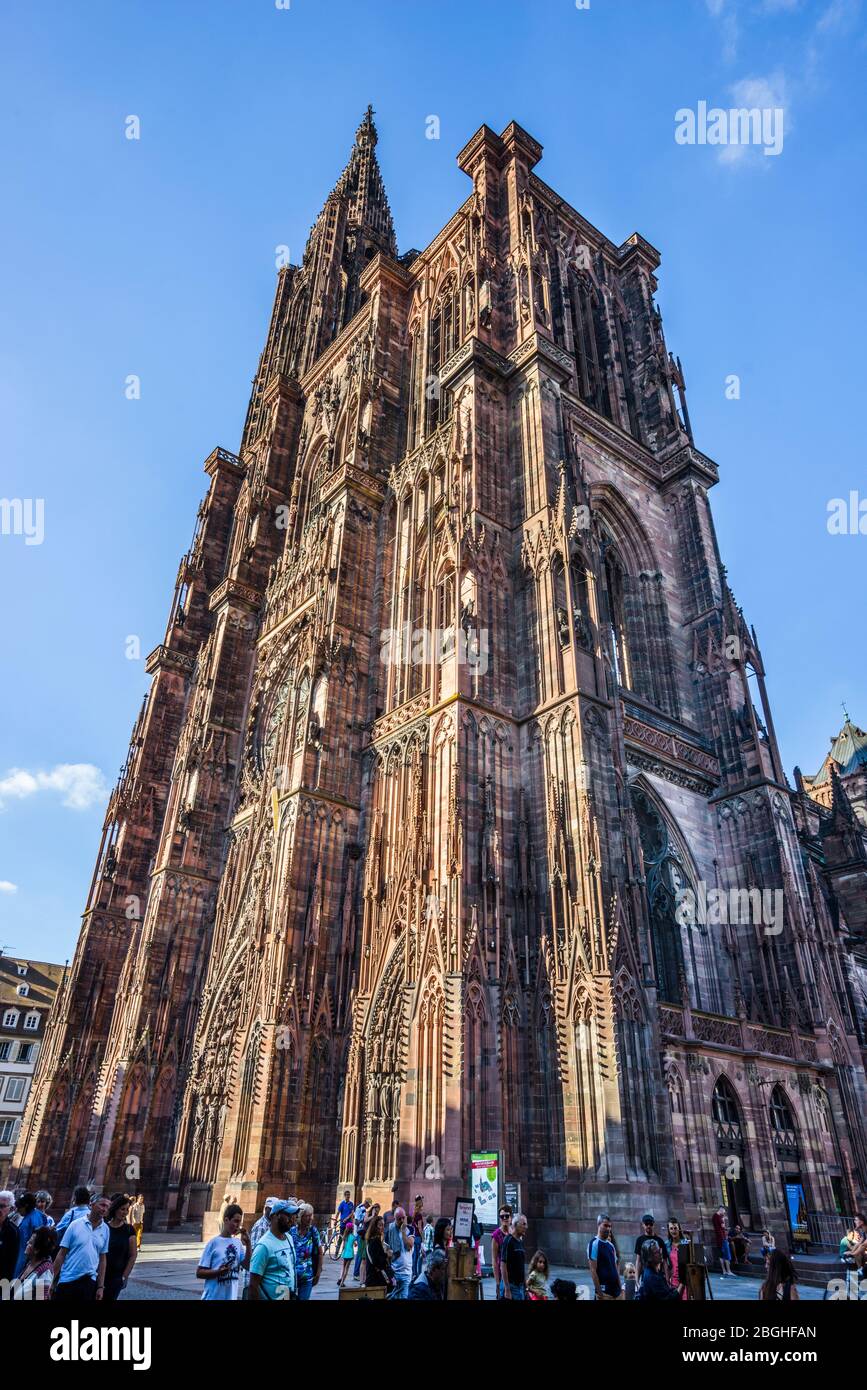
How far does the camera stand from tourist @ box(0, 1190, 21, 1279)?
7527mm

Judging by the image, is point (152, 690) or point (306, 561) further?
point (152, 690)

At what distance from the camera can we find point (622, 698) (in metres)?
26.4

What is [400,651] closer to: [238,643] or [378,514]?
[378,514]

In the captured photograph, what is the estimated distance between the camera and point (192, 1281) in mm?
15102

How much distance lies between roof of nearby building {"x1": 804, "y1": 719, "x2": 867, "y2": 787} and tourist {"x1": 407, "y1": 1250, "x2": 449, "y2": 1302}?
196 feet

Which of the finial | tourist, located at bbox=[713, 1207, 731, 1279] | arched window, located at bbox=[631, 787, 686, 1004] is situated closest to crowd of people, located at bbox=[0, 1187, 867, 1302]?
tourist, located at bbox=[713, 1207, 731, 1279]

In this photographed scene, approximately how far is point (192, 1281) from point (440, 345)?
32.8 metres

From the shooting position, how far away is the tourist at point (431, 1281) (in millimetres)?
6402

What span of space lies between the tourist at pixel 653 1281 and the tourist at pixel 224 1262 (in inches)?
131

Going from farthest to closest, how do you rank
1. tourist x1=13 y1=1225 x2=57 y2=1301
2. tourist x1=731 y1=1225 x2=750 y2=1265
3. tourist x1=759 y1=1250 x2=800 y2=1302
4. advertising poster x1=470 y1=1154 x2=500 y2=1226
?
1. tourist x1=731 y1=1225 x2=750 y2=1265
2. advertising poster x1=470 y1=1154 x2=500 y2=1226
3. tourist x1=759 y1=1250 x2=800 y2=1302
4. tourist x1=13 y1=1225 x2=57 y2=1301

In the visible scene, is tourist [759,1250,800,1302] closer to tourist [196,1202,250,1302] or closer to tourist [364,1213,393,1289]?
tourist [364,1213,393,1289]

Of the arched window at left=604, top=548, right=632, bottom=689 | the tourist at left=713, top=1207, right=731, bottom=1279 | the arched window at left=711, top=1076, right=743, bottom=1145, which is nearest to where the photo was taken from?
the tourist at left=713, top=1207, right=731, bottom=1279
